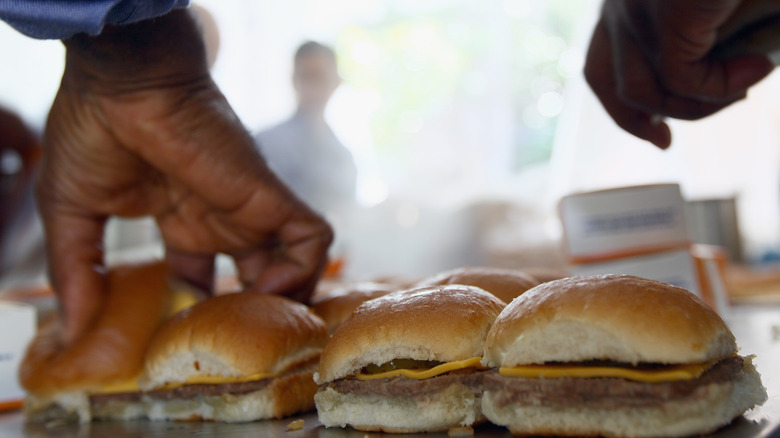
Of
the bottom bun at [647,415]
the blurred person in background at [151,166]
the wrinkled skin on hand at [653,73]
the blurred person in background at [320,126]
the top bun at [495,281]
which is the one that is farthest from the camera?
the blurred person in background at [320,126]

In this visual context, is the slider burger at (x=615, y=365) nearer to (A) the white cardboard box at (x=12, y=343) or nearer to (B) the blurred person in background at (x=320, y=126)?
(A) the white cardboard box at (x=12, y=343)

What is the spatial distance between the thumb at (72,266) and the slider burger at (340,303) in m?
0.49

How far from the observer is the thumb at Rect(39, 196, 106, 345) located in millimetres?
1314

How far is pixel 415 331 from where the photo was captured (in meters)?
0.87

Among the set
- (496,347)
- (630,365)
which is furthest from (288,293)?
(630,365)

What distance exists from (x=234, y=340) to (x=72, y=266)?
506 millimetres

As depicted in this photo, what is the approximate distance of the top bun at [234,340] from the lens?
108 centimetres

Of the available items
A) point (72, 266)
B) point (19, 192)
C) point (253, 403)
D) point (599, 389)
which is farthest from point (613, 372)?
point (19, 192)

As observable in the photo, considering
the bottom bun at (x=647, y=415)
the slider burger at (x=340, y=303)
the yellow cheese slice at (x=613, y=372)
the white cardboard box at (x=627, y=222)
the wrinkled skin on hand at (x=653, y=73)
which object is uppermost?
the wrinkled skin on hand at (x=653, y=73)

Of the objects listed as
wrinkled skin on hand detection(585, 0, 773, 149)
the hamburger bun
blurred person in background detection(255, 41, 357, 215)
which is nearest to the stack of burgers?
wrinkled skin on hand detection(585, 0, 773, 149)

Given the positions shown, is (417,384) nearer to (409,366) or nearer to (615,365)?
(409,366)

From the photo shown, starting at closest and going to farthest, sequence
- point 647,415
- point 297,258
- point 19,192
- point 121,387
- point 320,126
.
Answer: point 647,415, point 121,387, point 297,258, point 19,192, point 320,126

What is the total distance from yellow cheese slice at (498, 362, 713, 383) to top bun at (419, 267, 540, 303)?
0.96ft

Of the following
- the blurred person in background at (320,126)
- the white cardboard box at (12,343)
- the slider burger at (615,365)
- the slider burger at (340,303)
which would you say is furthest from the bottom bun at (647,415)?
the blurred person in background at (320,126)
